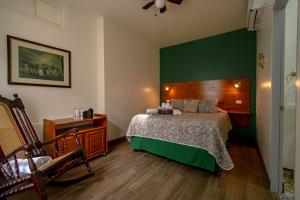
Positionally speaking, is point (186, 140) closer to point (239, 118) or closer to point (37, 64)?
point (239, 118)

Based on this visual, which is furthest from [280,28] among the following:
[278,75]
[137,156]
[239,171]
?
[137,156]

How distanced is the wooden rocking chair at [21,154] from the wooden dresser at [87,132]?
0.67 feet

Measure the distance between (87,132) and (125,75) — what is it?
5.87ft

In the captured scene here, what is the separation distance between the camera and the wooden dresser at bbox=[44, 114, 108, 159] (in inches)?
93.6

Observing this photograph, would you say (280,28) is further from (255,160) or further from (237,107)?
(237,107)

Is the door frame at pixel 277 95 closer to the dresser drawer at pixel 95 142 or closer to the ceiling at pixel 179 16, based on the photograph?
the ceiling at pixel 179 16

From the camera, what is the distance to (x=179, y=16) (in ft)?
10.7

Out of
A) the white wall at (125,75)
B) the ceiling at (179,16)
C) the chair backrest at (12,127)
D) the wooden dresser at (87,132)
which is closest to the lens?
the chair backrest at (12,127)

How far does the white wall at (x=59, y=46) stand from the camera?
2.19 metres

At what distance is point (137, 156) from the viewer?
283 cm

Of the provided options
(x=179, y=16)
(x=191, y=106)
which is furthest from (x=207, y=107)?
(x=179, y=16)

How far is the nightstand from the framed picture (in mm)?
3730

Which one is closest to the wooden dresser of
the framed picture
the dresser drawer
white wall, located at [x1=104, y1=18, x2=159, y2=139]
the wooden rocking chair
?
the dresser drawer

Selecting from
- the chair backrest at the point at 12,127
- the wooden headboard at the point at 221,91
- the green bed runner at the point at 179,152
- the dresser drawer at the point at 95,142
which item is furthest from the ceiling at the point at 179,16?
the green bed runner at the point at 179,152
